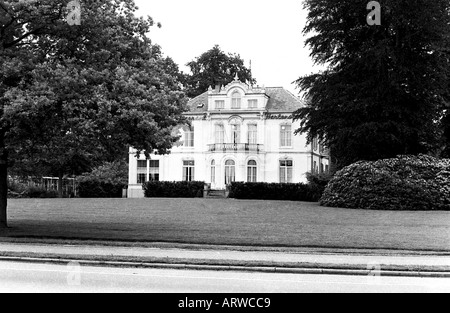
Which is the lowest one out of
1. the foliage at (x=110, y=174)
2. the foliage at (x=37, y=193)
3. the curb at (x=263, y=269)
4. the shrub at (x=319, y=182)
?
the curb at (x=263, y=269)

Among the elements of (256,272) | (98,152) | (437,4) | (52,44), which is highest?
(437,4)

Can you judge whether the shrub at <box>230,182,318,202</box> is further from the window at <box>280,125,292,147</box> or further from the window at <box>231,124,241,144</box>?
the window at <box>231,124,241,144</box>

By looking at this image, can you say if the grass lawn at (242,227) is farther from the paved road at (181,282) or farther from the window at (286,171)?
the window at (286,171)

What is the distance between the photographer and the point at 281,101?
60.1 meters

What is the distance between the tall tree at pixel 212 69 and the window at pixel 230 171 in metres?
19.3

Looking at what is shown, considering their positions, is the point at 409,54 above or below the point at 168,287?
above

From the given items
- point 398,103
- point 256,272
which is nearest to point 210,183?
point 398,103

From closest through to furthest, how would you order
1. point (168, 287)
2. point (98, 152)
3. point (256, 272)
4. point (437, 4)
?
point (168, 287) < point (256, 272) < point (98, 152) < point (437, 4)

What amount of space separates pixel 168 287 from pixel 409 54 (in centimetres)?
3203

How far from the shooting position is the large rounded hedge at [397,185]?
3658cm

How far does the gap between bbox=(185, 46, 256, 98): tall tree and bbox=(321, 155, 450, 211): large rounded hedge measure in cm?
3982

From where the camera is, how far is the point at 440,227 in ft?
81.0

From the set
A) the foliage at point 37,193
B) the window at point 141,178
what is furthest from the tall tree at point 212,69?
the foliage at point 37,193

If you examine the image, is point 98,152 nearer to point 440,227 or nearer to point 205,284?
point 205,284
